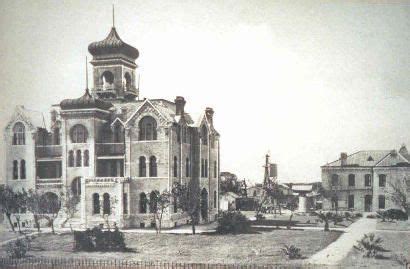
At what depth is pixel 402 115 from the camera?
13.4 metres

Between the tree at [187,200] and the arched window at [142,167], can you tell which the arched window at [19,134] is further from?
the tree at [187,200]

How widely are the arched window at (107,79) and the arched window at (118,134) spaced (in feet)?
6.69

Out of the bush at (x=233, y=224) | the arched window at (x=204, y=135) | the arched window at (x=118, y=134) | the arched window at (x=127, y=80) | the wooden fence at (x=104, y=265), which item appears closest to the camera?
the wooden fence at (x=104, y=265)

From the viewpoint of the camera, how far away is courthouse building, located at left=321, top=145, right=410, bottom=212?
44.8 feet

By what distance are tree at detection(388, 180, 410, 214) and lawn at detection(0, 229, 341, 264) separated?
67.5 inches

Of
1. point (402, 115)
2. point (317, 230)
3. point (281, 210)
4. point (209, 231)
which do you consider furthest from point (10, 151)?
point (402, 115)

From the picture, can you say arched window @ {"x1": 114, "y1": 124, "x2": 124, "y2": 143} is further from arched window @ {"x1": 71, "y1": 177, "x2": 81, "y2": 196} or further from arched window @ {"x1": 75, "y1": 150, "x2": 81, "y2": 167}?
arched window @ {"x1": 71, "y1": 177, "x2": 81, "y2": 196}

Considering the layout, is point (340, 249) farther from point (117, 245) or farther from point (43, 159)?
point (43, 159)

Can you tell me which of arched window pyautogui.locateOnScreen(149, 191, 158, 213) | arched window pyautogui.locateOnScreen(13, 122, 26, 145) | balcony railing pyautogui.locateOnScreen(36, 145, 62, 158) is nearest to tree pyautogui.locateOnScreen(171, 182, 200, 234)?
arched window pyautogui.locateOnScreen(149, 191, 158, 213)

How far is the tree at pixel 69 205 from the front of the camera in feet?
51.0

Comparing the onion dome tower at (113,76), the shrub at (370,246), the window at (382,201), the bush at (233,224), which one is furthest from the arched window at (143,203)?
the window at (382,201)

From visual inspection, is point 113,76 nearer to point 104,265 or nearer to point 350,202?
point 104,265

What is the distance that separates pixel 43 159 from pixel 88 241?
3002mm

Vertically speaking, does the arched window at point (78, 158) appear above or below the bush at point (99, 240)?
above
